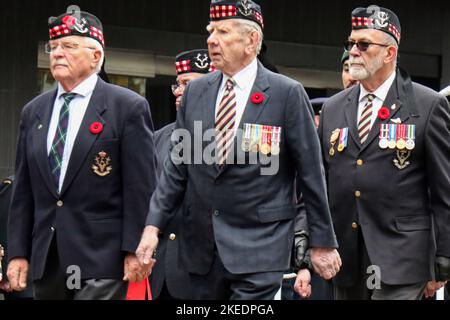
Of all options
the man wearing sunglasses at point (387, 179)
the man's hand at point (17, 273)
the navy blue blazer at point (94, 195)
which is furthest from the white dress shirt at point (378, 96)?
the man's hand at point (17, 273)

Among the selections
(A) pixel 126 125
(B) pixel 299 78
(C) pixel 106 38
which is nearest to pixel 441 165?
(A) pixel 126 125

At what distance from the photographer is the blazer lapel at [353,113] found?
26.6 feet

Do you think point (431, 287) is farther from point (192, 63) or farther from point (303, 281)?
point (192, 63)

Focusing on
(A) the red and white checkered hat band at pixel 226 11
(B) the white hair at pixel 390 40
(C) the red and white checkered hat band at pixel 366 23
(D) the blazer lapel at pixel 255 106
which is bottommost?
(D) the blazer lapel at pixel 255 106

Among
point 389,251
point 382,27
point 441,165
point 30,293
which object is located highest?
point 382,27

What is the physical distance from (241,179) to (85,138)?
3.23ft

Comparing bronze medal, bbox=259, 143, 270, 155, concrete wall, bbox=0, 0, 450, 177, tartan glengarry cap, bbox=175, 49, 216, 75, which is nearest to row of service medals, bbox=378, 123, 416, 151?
bronze medal, bbox=259, 143, 270, 155

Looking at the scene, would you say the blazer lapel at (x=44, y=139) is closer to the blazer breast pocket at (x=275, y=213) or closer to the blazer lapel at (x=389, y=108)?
the blazer breast pocket at (x=275, y=213)

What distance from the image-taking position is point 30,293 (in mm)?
10195

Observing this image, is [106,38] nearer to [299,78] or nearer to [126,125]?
[299,78]

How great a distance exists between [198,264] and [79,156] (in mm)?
945

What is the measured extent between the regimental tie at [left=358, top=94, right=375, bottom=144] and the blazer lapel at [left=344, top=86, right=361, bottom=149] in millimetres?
26

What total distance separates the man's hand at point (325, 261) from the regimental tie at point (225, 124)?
73 cm

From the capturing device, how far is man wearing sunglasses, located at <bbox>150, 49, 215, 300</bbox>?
749 cm
